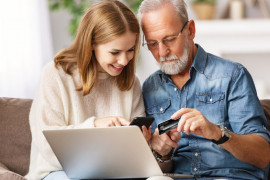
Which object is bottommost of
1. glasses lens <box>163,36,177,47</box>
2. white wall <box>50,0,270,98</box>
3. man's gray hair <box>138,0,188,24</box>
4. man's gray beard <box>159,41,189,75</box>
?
white wall <box>50,0,270,98</box>

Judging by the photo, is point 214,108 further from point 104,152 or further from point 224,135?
point 104,152

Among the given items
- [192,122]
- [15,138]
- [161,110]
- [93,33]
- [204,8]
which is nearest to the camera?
[192,122]

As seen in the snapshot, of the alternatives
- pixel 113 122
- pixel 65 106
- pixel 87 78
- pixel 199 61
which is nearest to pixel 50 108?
pixel 65 106

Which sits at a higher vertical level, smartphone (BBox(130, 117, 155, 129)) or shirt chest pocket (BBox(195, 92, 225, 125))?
smartphone (BBox(130, 117, 155, 129))

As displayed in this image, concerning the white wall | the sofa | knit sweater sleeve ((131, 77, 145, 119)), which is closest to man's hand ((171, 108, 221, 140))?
knit sweater sleeve ((131, 77, 145, 119))

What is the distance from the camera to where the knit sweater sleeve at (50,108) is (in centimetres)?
183

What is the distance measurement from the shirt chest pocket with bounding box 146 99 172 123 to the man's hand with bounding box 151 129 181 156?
19cm

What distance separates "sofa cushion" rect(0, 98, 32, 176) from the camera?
2096 millimetres

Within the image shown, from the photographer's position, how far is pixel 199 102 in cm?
192

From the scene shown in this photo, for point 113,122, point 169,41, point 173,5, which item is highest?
point 173,5

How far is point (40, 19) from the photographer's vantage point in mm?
3797

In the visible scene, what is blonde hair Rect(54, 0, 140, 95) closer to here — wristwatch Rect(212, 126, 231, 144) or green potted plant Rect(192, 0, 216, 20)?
wristwatch Rect(212, 126, 231, 144)

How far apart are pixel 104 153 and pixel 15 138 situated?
670 millimetres

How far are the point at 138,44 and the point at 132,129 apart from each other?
0.56m
